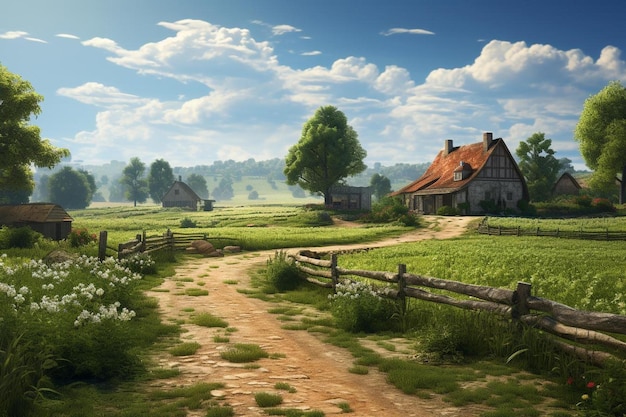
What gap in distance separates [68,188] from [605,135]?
10475cm

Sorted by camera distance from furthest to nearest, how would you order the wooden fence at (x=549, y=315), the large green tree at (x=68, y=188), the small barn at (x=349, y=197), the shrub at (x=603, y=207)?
the large green tree at (x=68, y=188) → the small barn at (x=349, y=197) → the shrub at (x=603, y=207) → the wooden fence at (x=549, y=315)

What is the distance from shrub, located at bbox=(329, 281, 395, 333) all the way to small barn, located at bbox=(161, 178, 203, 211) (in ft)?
295

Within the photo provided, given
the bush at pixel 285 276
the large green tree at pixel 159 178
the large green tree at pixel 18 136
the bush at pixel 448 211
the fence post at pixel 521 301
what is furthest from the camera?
the large green tree at pixel 159 178

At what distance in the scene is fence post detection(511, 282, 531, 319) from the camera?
865 cm

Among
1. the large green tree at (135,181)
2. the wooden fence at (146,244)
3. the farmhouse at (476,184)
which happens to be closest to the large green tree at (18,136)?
the wooden fence at (146,244)

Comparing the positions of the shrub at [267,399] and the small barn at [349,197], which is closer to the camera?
the shrub at [267,399]

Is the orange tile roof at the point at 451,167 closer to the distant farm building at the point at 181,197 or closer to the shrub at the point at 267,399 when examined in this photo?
the shrub at the point at 267,399

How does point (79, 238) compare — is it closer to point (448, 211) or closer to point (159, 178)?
point (448, 211)

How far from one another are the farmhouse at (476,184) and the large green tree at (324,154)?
999cm

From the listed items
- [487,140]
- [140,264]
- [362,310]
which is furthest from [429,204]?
[362,310]

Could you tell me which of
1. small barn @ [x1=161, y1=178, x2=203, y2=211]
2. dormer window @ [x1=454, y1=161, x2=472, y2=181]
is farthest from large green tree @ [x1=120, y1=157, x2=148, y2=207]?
dormer window @ [x1=454, y1=161, x2=472, y2=181]

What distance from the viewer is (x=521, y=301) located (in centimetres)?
871

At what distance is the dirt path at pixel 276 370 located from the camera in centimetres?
662

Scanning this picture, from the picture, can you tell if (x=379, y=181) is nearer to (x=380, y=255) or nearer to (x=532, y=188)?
(x=532, y=188)
